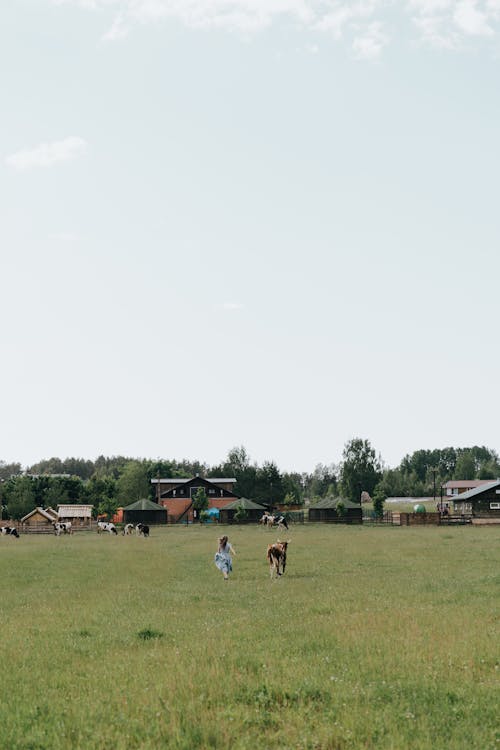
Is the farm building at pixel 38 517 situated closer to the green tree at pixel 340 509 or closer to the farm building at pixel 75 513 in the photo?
the farm building at pixel 75 513

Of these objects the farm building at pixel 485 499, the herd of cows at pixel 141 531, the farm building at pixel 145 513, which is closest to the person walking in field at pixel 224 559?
the herd of cows at pixel 141 531

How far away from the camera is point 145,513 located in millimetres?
114625

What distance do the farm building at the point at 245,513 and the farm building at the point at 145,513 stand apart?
9010 mm

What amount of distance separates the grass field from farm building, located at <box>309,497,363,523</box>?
82733 millimetres

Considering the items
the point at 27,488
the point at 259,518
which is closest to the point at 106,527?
the point at 259,518

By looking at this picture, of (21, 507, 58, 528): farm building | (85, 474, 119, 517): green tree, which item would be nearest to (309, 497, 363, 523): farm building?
(85, 474, 119, 517): green tree

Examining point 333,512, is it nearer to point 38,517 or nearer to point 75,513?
point 75,513

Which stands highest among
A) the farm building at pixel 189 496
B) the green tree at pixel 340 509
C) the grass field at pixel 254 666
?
the farm building at pixel 189 496

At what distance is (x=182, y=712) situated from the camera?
1075 cm

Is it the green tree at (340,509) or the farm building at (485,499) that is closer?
the farm building at (485,499)

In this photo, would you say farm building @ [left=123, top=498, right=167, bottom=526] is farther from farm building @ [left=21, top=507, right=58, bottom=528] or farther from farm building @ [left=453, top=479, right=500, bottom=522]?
farm building @ [left=453, top=479, right=500, bottom=522]

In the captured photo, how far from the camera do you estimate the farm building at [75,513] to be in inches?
4697

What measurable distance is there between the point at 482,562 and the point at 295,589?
13.7 m

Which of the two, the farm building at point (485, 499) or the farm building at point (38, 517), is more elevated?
the farm building at point (485, 499)
